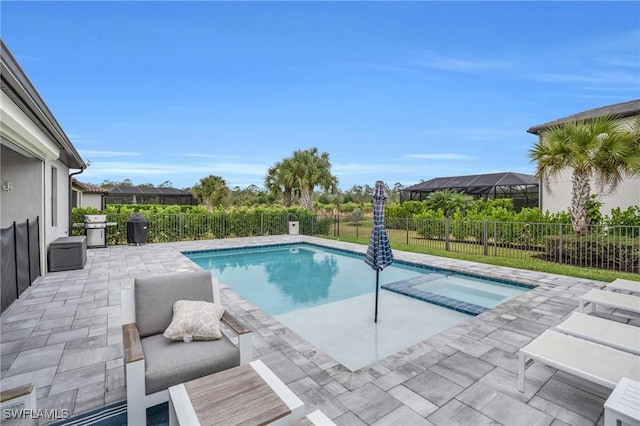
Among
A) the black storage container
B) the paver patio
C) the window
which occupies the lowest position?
the paver patio

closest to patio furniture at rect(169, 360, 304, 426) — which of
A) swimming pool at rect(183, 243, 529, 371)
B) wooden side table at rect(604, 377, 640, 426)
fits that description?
swimming pool at rect(183, 243, 529, 371)

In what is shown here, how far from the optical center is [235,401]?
79.0 inches

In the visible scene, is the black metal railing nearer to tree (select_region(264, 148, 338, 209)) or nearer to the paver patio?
the paver patio

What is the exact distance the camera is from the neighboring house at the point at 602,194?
34.8ft

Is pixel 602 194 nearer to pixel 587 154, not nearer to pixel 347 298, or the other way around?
pixel 587 154

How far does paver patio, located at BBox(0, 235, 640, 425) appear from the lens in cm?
261

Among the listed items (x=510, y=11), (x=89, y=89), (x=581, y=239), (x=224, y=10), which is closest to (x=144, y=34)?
(x=224, y=10)

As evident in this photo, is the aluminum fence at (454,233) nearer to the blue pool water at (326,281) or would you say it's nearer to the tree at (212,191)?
the blue pool water at (326,281)

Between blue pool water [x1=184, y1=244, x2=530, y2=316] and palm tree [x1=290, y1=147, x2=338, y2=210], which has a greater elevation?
palm tree [x1=290, y1=147, x2=338, y2=210]

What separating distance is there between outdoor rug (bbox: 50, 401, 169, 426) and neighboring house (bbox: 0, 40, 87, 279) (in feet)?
9.37

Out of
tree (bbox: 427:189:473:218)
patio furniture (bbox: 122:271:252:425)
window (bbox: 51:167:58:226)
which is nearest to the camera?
patio furniture (bbox: 122:271:252:425)

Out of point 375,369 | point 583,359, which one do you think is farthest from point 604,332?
point 375,369

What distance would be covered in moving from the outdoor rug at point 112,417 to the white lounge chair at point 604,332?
3990mm

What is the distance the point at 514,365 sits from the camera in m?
3.32
